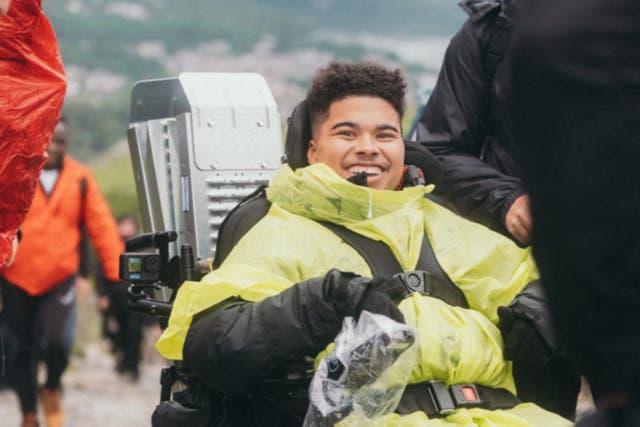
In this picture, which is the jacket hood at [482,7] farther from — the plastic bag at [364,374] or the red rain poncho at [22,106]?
the plastic bag at [364,374]

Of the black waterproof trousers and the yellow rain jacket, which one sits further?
the black waterproof trousers

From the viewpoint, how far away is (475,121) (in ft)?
14.1

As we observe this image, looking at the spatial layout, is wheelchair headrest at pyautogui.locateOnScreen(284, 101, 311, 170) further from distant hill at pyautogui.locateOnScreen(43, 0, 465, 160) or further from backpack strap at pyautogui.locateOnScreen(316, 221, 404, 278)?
distant hill at pyautogui.locateOnScreen(43, 0, 465, 160)

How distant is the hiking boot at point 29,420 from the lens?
27.8 ft

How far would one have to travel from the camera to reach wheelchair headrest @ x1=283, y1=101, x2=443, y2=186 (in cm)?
409

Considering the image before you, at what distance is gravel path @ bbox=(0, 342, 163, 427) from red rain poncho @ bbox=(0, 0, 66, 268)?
5706 mm

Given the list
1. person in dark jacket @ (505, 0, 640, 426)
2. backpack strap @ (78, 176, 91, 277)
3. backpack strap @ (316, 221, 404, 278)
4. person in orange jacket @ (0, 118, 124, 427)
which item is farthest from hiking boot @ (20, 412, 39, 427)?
person in dark jacket @ (505, 0, 640, 426)

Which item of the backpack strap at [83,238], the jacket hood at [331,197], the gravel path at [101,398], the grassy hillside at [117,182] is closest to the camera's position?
the jacket hood at [331,197]

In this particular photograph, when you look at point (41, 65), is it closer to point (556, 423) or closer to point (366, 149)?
point (366, 149)

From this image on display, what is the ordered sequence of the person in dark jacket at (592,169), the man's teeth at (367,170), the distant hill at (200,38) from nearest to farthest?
the person in dark jacket at (592,169)
the man's teeth at (367,170)
the distant hill at (200,38)

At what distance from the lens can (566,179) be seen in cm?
162

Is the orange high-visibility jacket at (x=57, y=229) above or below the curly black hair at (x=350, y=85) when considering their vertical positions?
below

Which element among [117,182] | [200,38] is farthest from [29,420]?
[200,38]

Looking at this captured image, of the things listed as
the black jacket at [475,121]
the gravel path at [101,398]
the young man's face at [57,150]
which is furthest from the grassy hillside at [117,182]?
the black jacket at [475,121]
